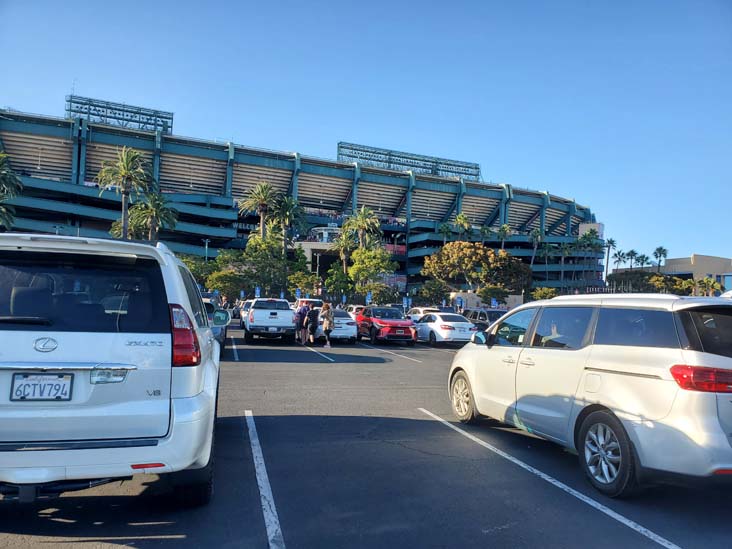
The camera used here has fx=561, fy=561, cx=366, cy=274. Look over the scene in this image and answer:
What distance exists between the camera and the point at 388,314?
22.9m

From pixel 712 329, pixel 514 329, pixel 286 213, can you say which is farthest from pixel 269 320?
pixel 286 213

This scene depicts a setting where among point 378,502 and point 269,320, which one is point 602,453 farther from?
point 269,320

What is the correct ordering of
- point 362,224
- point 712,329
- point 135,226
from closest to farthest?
point 712,329 → point 135,226 → point 362,224

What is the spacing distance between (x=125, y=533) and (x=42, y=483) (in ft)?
2.55

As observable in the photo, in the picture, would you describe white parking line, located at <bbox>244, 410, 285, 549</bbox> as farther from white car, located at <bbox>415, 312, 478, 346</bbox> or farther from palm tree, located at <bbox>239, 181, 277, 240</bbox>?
palm tree, located at <bbox>239, 181, 277, 240</bbox>

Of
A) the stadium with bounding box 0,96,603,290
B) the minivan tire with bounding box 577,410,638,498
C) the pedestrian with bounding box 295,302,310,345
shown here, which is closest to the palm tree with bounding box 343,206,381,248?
the stadium with bounding box 0,96,603,290

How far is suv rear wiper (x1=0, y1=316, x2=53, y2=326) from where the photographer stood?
348 centimetres

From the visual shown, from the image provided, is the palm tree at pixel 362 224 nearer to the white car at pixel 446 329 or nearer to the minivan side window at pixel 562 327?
the white car at pixel 446 329

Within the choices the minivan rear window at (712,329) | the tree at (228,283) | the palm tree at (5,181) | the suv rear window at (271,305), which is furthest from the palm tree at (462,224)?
the minivan rear window at (712,329)

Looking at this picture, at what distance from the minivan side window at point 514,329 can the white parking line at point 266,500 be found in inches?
123

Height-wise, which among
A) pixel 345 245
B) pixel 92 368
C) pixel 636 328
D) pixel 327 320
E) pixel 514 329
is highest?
pixel 345 245

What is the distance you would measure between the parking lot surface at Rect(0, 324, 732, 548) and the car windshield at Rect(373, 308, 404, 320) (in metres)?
14.9

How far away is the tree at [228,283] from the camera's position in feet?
188

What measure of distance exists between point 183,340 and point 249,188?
3902 inches
